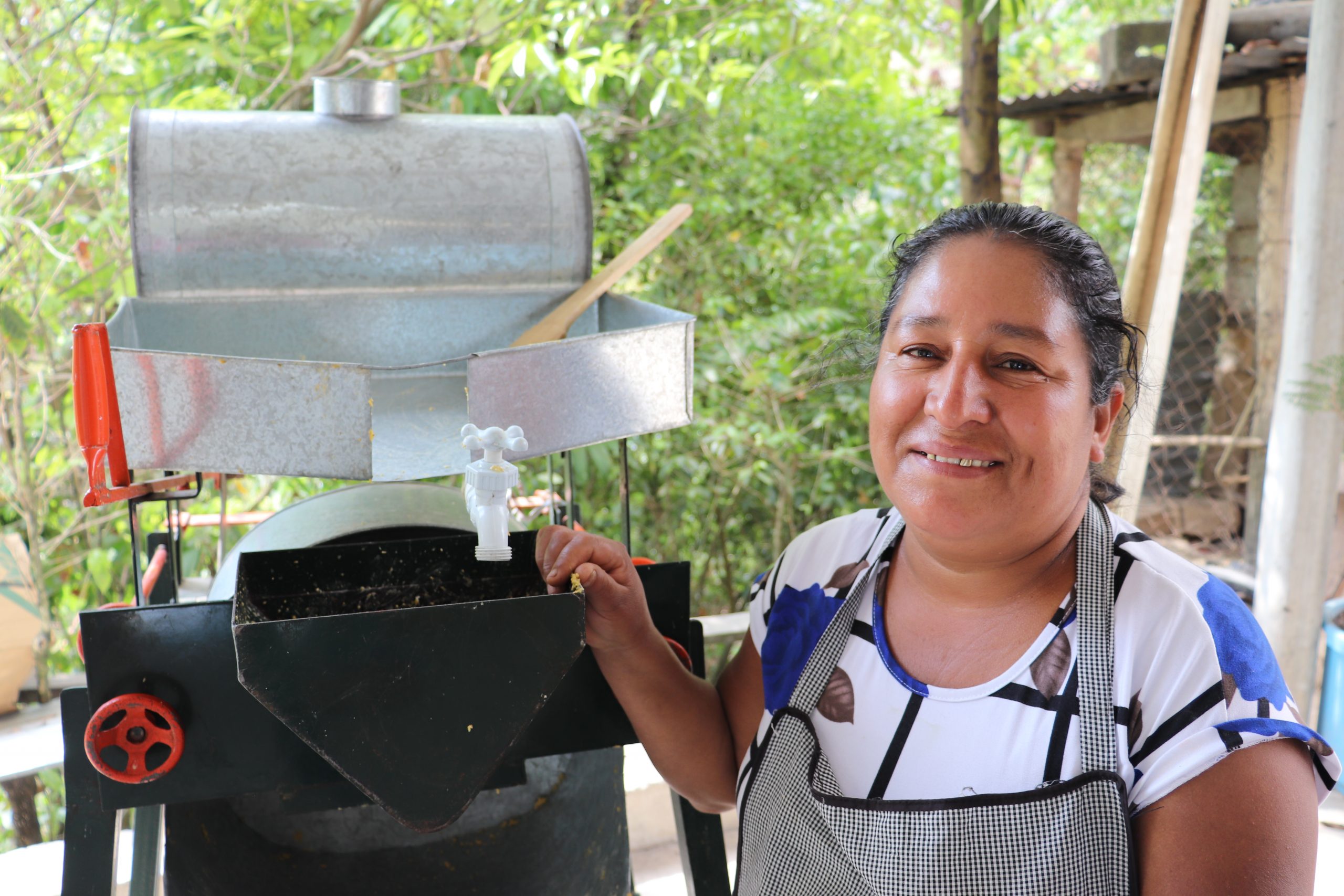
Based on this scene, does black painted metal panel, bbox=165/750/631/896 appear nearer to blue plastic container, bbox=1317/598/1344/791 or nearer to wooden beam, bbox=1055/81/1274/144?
blue plastic container, bbox=1317/598/1344/791

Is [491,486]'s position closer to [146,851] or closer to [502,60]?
[146,851]

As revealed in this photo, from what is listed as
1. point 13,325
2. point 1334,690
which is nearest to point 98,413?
point 13,325

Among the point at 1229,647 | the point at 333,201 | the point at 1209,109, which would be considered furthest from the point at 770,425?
the point at 1229,647

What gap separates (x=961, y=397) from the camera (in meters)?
1.12

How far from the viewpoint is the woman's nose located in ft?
3.65

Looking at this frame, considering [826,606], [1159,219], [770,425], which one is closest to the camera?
[826,606]

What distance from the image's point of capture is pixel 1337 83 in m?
2.24

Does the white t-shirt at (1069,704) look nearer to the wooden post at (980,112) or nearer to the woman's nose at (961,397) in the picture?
the woman's nose at (961,397)

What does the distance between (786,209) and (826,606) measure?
11.5 feet

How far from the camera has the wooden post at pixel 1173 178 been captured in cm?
227

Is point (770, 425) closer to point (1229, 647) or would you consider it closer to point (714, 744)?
point (714, 744)

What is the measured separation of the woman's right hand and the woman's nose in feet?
1.33

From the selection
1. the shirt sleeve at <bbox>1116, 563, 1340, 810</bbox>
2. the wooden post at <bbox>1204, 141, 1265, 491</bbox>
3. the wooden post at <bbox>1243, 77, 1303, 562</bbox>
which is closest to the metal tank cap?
the shirt sleeve at <bbox>1116, 563, 1340, 810</bbox>

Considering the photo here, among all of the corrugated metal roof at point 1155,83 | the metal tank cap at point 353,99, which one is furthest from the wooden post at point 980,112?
the metal tank cap at point 353,99
